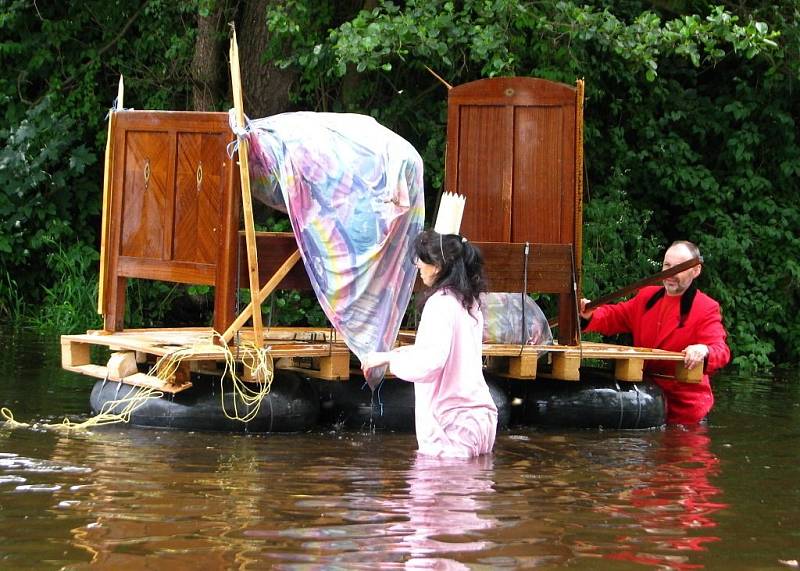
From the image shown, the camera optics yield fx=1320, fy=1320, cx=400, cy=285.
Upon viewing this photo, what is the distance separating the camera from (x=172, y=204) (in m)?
9.23

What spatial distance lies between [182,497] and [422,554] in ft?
5.41

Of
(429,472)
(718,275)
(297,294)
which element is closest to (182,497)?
(429,472)

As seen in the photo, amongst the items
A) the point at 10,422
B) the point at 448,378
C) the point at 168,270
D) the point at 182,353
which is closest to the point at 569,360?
the point at 448,378

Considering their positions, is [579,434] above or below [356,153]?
below

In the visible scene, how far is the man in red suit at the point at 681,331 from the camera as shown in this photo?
10180mm

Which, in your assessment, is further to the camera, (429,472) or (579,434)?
(579,434)

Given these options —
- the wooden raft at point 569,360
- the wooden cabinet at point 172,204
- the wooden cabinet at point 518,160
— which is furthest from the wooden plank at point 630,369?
the wooden cabinet at point 172,204

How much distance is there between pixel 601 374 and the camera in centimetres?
1021

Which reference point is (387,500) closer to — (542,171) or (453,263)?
(453,263)

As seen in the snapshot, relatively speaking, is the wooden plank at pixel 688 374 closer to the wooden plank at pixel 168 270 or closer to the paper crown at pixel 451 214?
the paper crown at pixel 451 214

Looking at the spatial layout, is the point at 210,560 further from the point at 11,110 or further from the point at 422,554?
the point at 11,110

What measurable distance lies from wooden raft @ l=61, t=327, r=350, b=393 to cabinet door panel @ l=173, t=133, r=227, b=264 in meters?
0.66

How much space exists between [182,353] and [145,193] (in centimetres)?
143

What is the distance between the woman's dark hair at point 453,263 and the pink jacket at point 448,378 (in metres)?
0.06
